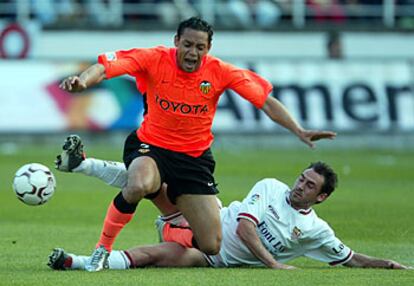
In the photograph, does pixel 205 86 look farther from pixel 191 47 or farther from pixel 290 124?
pixel 290 124

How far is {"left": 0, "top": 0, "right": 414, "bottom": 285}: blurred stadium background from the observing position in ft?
53.8

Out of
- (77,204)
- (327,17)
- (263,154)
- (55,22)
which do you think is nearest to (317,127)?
(263,154)

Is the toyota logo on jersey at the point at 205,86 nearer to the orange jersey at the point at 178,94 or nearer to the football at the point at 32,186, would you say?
the orange jersey at the point at 178,94

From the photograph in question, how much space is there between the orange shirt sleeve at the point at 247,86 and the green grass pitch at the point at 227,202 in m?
1.59

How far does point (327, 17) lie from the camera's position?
32969mm

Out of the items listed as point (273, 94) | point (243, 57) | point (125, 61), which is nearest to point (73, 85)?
point (125, 61)

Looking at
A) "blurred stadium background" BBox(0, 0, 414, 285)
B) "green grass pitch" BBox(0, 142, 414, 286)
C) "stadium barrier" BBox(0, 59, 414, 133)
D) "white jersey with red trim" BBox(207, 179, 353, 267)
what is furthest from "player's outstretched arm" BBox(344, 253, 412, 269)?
"stadium barrier" BBox(0, 59, 414, 133)

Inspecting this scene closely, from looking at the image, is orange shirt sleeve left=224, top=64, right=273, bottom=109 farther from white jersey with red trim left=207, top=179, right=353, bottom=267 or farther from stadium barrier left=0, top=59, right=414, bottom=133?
stadium barrier left=0, top=59, right=414, bottom=133

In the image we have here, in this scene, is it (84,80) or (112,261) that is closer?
(84,80)

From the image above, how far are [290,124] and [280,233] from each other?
985 millimetres

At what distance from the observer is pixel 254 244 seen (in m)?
10.3

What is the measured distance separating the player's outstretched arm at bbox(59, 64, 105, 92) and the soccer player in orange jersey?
10 centimetres

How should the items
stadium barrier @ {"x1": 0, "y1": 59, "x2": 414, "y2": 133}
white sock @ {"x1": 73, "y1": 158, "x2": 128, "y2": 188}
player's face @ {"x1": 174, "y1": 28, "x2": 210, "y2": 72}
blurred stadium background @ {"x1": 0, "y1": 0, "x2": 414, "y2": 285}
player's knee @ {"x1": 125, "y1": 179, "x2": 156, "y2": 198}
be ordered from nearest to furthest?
player's knee @ {"x1": 125, "y1": 179, "x2": 156, "y2": 198} < player's face @ {"x1": 174, "y1": 28, "x2": 210, "y2": 72} < white sock @ {"x1": 73, "y1": 158, "x2": 128, "y2": 188} < blurred stadium background @ {"x1": 0, "y1": 0, "x2": 414, "y2": 285} < stadium barrier @ {"x1": 0, "y1": 59, "x2": 414, "y2": 133}

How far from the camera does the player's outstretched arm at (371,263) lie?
10469 mm
